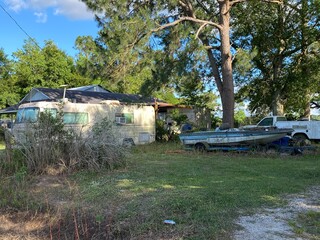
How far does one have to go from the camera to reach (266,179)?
7.72 meters

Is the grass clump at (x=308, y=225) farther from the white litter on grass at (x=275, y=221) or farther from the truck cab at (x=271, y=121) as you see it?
the truck cab at (x=271, y=121)

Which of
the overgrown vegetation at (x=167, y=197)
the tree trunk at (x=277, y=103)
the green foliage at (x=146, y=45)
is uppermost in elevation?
the green foliage at (x=146, y=45)

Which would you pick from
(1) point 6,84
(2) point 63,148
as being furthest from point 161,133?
(1) point 6,84

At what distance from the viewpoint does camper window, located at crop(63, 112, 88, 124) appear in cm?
1548

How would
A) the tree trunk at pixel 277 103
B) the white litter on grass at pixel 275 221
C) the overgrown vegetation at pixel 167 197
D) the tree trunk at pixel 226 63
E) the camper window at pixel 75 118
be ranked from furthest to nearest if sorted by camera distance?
the tree trunk at pixel 277 103, the tree trunk at pixel 226 63, the camper window at pixel 75 118, the overgrown vegetation at pixel 167 197, the white litter on grass at pixel 275 221

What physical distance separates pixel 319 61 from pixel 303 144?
8990 mm

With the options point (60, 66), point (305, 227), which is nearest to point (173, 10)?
point (305, 227)

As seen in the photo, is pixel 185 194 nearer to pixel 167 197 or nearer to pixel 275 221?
pixel 167 197

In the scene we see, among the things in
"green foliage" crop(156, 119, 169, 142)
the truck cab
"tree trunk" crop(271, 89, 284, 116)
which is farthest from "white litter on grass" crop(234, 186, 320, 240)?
"tree trunk" crop(271, 89, 284, 116)

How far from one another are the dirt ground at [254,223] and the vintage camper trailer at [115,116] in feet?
31.0

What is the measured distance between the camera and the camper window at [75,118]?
1548 cm

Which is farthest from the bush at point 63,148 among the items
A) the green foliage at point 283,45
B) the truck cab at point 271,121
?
the green foliage at point 283,45

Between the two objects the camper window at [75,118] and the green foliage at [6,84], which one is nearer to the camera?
the camper window at [75,118]

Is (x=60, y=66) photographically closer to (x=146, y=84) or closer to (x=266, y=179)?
(x=146, y=84)
